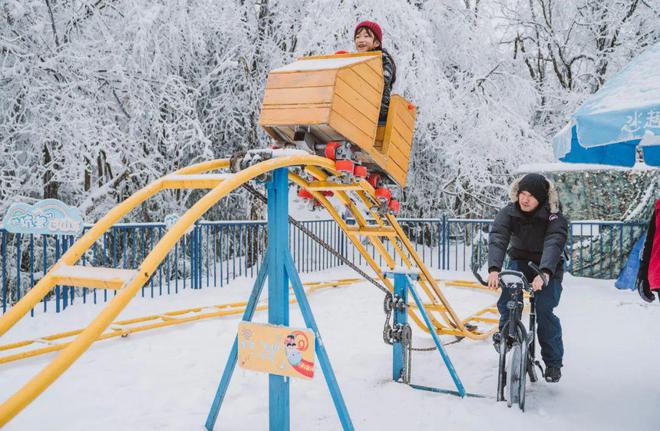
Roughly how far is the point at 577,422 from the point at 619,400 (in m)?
0.61

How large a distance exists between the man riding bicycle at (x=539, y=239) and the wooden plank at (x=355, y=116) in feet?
4.10

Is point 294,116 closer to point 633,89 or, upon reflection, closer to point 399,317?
point 399,317

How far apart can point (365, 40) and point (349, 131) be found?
125cm

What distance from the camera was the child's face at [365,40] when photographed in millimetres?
4414

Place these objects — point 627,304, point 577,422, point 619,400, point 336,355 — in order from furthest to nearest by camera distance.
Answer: point 627,304, point 336,355, point 619,400, point 577,422

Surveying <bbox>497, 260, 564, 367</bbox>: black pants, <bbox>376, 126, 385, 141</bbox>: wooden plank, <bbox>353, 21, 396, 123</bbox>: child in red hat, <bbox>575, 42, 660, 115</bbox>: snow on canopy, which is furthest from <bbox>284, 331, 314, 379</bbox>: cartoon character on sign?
<bbox>575, 42, 660, 115</bbox>: snow on canopy

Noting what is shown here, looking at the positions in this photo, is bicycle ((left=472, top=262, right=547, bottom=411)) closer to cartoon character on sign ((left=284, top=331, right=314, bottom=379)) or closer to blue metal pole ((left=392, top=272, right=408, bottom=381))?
blue metal pole ((left=392, top=272, right=408, bottom=381))

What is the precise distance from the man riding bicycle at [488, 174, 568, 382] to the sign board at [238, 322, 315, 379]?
1710 mm

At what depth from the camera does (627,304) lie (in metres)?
7.48

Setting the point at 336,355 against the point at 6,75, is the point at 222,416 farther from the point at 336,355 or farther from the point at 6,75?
the point at 6,75

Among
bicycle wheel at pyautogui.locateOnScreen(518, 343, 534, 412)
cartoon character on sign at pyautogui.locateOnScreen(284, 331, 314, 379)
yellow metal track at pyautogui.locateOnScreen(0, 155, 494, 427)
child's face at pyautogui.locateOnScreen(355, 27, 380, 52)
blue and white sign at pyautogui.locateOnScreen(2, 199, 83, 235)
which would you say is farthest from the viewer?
blue and white sign at pyautogui.locateOnScreen(2, 199, 83, 235)

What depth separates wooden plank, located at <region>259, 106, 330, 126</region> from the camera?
3.36 m

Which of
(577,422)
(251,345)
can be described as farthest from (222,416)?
(577,422)

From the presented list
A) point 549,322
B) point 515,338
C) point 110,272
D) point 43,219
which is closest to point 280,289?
point 110,272
